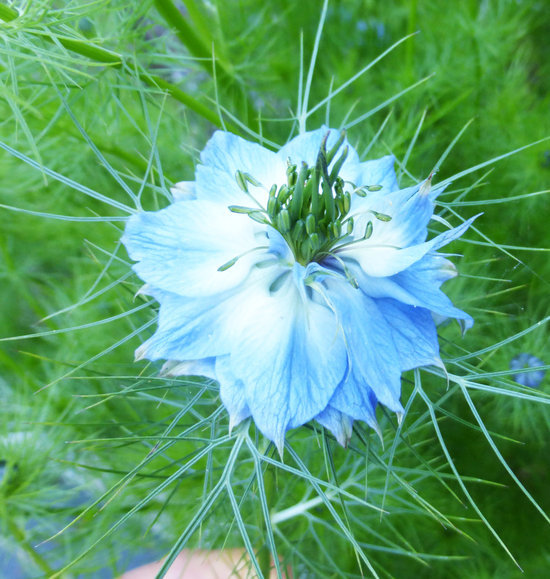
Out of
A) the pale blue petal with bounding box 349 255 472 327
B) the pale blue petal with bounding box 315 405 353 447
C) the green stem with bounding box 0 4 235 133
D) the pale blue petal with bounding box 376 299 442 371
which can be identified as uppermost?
the green stem with bounding box 0 4 235 133

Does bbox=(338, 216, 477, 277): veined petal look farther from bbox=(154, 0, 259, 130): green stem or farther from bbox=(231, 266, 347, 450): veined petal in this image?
bbox=(154, 0, 259, 130): green stem

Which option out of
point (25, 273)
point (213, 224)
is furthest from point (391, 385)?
point (25, 273)

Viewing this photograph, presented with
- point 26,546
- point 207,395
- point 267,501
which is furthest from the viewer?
point 26,546

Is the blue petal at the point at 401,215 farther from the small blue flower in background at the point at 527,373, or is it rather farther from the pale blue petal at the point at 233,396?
the small blue flower in background at the point at 527,373

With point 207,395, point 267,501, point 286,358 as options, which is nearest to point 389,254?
point 286,358

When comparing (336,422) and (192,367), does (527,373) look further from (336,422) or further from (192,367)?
(192,367)

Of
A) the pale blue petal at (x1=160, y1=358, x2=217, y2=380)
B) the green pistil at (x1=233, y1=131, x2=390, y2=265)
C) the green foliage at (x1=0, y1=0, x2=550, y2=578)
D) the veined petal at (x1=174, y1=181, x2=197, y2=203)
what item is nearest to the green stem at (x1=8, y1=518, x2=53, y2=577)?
the green foliage at (x1=0, y1=0, x2=550, y2=578)

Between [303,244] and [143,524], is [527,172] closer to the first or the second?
[303,244]

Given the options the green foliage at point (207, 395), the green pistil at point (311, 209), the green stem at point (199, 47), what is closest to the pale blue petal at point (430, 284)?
the green pistil at point (311, 209)
